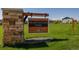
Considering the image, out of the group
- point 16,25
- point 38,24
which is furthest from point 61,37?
point 16,25

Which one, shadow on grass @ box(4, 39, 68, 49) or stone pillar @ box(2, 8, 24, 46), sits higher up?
stone pillar @ box(2, 8, 24, 46)

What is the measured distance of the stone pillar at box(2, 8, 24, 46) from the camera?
2679 mm

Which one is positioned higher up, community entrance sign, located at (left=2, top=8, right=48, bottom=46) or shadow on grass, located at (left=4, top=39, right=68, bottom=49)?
community entrance sign, located at (left=2, top=8, right=48, bottom=46)

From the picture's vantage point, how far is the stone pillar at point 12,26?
268 cm

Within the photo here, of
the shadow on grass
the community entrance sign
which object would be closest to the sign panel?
the community entrance sign

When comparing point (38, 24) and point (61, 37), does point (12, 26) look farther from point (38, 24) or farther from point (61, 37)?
point (61, 37)

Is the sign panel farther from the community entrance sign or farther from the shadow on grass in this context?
the shadow on grass

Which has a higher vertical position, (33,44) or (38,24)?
(38,24)

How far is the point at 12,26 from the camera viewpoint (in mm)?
2701
